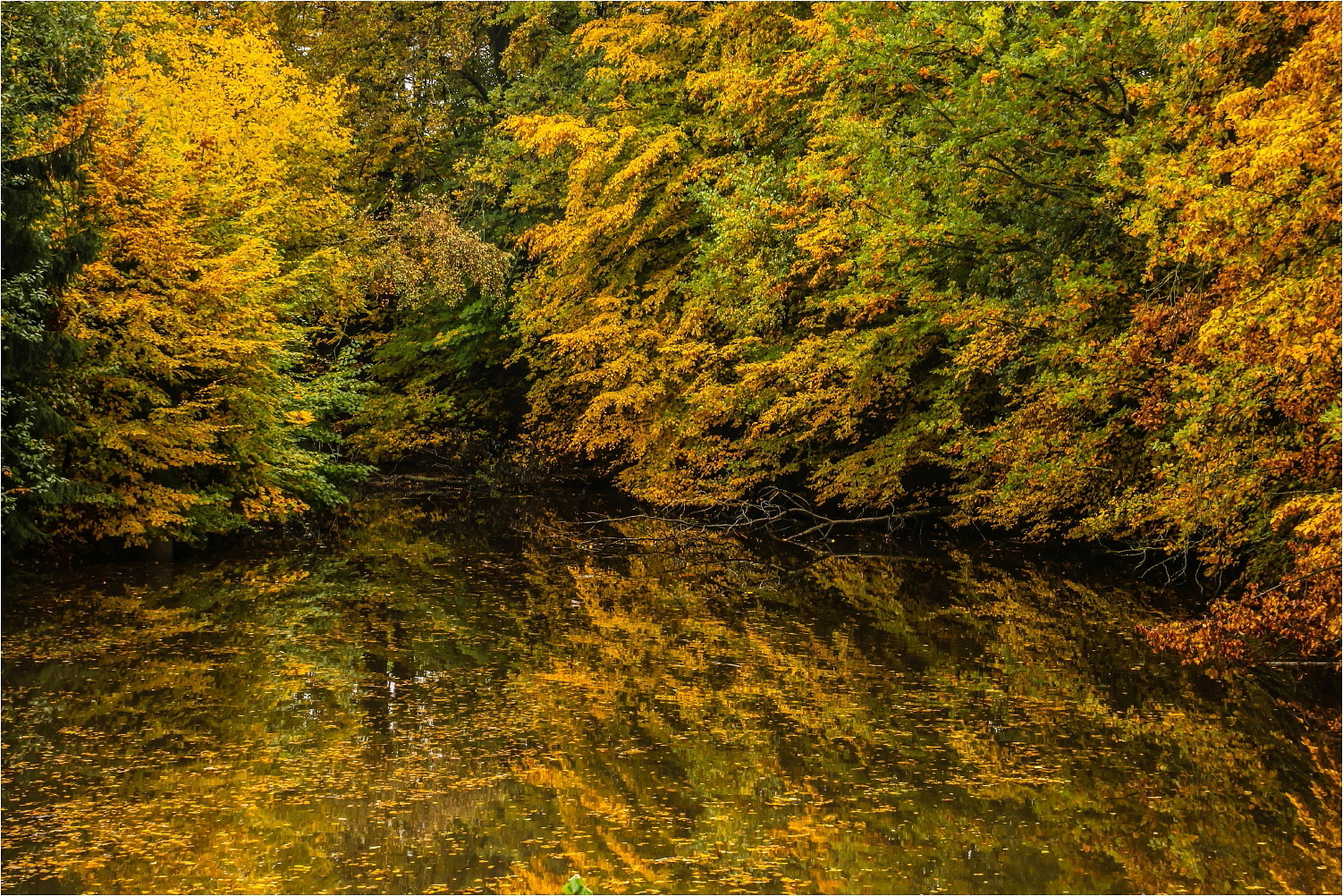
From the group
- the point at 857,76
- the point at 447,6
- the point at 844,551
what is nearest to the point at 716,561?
the point at 844,551

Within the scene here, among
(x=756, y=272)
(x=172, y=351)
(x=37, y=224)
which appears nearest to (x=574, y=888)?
(x=37, y=224)

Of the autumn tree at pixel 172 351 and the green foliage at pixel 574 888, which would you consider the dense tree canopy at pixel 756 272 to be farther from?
the green foliage at pixel 574 888

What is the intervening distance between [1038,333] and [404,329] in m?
19.7

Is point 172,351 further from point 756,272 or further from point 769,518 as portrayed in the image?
point 769,518

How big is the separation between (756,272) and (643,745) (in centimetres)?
1196

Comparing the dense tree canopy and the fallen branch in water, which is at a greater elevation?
the dense tree canopy

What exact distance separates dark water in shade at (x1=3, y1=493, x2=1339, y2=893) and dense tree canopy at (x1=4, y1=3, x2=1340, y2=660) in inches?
56.4

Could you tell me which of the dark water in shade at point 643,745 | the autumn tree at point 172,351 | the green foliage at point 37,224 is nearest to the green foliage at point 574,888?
the dark water in shade at point 643,745

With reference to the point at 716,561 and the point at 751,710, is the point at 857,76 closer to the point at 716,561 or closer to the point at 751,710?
the point at 716,561

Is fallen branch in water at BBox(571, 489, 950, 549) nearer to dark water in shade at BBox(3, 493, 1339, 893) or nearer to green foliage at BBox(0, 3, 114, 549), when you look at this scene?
dark water in shade at BBox(3, 493, 1339, 893)

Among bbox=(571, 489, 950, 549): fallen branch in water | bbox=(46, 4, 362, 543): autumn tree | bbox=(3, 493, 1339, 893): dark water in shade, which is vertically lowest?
bbox=(571, 489, 950, 549): fallen branch in water

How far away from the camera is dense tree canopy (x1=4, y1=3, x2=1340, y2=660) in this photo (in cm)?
1102

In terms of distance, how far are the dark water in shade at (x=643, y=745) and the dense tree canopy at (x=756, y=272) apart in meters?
1.43

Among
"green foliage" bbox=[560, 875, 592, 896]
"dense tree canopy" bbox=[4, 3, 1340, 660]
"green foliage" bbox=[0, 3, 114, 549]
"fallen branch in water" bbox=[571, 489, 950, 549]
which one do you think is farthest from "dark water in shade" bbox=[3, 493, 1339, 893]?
"fallen branch in water" bbox=[571, 489, 950, 549]
